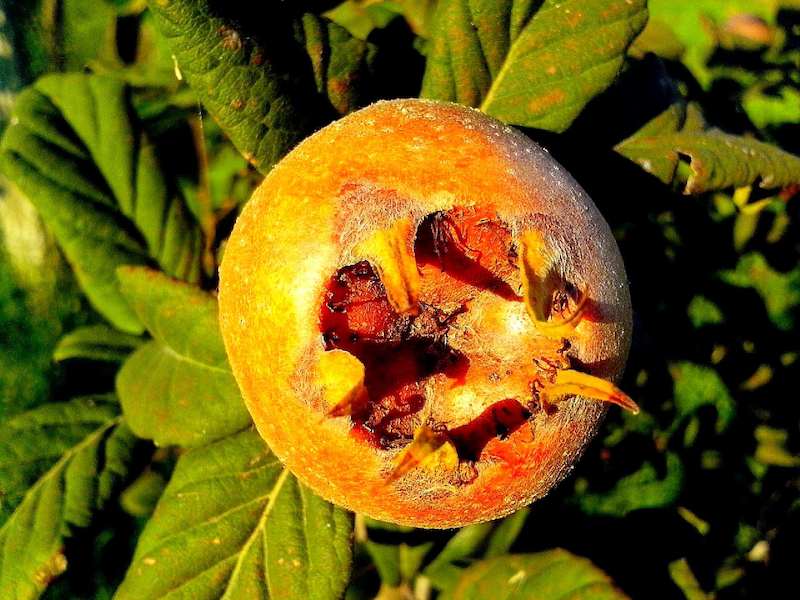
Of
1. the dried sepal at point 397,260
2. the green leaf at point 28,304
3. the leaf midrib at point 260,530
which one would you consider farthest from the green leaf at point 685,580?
the green leaf at point 28,304

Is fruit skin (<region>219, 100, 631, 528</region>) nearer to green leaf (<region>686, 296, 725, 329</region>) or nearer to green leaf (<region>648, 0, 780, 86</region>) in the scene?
green leaf (<region>686, 296, 725, 329</region>)

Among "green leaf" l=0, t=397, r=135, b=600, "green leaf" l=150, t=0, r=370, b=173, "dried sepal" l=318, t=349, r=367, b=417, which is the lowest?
"green leaf" l=0, t=397, r=135, b=600

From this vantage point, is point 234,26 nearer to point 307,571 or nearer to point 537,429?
point 537,429

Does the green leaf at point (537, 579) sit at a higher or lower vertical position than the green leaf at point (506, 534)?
higher

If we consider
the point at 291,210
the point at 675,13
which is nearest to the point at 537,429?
the point at 291,210

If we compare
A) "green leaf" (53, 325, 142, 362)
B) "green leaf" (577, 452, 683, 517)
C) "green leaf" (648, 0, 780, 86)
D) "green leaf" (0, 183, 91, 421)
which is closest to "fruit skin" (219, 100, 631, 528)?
"green leaf" (53, 325, 142, 362)

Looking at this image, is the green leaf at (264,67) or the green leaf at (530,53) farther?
the green leaf at (530,53)

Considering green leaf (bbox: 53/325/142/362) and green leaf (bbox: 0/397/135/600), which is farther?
green leaf (bbox: 53/325/142/362)

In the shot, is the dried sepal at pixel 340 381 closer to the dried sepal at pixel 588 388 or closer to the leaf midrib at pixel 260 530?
the dried sepal at pixel 588 388
